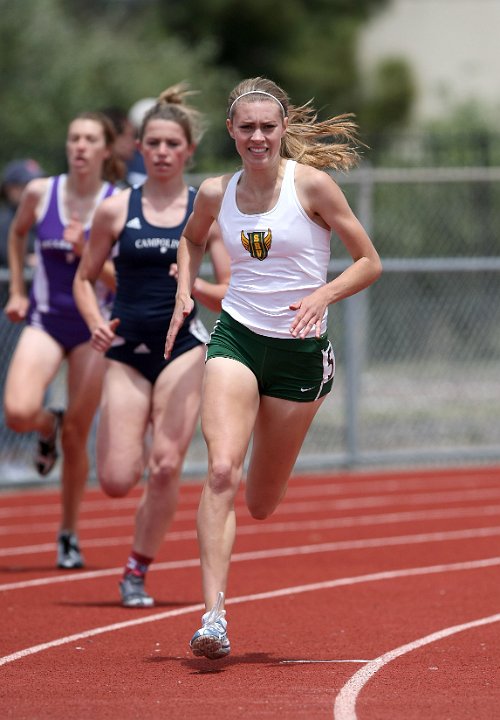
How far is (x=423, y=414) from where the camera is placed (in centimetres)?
1517

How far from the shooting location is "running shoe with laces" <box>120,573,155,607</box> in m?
7.72

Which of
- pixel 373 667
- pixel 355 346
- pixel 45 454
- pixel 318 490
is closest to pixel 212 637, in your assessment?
pixel 373 667

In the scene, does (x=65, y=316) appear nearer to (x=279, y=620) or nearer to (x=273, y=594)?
(x=273, y=594)

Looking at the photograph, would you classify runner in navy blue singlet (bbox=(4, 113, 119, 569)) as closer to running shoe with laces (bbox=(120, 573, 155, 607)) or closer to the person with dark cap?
running shoe with laces (bbox=(120, 573, 155, 607))

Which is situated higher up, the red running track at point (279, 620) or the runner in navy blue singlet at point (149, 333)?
the runner in navy blue singlet at point (149, 333)

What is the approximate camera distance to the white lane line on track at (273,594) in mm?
6641

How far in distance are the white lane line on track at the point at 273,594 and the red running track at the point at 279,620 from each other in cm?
1

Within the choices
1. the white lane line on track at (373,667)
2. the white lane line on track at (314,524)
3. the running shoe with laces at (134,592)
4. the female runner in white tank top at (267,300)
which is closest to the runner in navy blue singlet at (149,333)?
the running shoe with laces at (134,592)

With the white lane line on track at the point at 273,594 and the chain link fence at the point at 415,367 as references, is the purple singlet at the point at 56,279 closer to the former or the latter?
the white lane line on track at the point at 273,594

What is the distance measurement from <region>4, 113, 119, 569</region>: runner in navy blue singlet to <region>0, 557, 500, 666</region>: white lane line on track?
1.56 m

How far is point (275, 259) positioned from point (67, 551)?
3499 millimetres

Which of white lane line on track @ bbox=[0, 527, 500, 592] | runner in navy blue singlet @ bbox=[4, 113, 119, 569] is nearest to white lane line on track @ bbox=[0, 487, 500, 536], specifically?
white lane line on track @ bbox=[0, 527, 500, 592]

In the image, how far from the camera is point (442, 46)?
3734cm

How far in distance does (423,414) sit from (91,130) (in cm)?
696
